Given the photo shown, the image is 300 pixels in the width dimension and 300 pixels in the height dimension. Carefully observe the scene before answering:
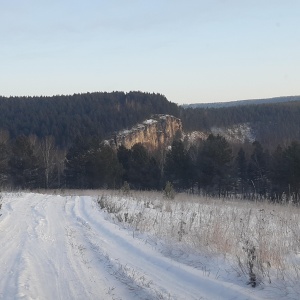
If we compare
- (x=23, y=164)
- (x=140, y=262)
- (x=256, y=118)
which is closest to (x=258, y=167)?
(x=23, y=164)

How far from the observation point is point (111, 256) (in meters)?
7.34

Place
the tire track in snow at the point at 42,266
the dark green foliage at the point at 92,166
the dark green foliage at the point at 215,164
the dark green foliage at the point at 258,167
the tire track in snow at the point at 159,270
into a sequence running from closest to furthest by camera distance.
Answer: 1. the tire track in snow at the point at 159,270
2. the tire track in snow at the point at 42,266
3. the dark green foliage at the point at 215,164
4. the dark green foliage at the point at 92,166
5. the dark green foliage at the point at 258,167

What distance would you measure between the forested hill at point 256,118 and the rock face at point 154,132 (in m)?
10.5

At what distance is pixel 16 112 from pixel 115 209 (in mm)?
101851

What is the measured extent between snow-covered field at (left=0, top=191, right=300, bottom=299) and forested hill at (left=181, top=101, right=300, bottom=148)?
386 ft

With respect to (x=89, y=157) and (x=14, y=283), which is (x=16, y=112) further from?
(x=14, y=283)

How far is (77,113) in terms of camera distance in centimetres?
11238

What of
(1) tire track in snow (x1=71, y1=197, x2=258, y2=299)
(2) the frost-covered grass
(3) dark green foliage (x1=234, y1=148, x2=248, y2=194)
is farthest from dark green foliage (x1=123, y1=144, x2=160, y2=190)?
(1) tire track in snow (x1=71, y1=197, x2=258, y2=299)

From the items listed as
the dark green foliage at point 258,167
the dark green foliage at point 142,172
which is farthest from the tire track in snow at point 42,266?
the dark green foliage at point 258,167

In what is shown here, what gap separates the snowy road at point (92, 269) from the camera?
17.2 ft

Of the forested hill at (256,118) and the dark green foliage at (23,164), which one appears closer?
the dark green foliage at (23,164)

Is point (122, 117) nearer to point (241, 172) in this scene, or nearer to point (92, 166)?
point (241, 172)

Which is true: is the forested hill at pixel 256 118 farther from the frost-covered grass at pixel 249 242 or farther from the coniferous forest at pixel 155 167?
the frost-covered grass at pixel 249 242

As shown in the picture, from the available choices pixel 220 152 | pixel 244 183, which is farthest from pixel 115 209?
pixel 244 183
